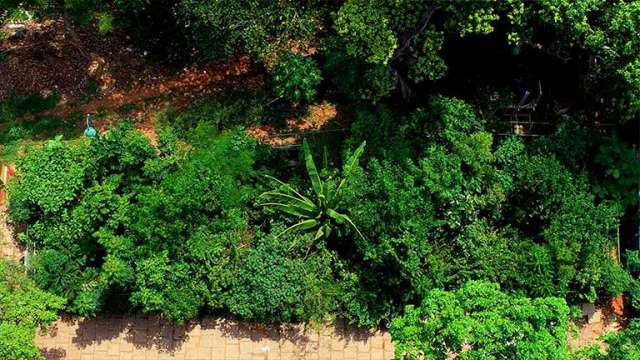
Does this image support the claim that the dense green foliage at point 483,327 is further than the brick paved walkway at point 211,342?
No

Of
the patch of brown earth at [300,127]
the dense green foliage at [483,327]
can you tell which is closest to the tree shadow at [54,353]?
the patch of brown earth at [300,127]

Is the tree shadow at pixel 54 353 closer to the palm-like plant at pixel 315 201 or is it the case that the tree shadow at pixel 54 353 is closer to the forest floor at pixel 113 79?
the forest floor at pixel 113 79

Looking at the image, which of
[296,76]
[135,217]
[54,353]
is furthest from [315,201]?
[54,353]

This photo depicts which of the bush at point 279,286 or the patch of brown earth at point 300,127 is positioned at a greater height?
the patch of brown earth at point 300,127

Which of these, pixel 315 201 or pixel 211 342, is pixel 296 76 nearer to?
pixel 315 201

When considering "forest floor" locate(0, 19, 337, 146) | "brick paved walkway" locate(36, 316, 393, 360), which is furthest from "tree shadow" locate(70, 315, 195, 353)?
"forest floor" locate(0, 19, 337, 146)

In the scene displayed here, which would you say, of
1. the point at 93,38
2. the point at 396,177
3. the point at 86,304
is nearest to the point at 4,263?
the point at 86,304

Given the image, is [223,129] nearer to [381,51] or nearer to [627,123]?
[381,51]
